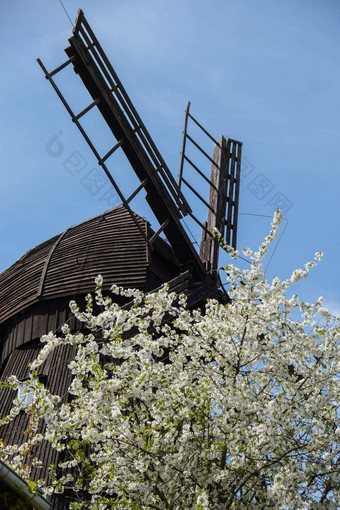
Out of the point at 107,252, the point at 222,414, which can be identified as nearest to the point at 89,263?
the point at 107,252

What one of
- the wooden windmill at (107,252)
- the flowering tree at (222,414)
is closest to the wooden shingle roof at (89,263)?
the wooden windmill at (107,252)

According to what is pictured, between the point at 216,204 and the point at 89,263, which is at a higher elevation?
the point at 216,204

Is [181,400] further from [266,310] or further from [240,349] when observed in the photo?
[266,310]

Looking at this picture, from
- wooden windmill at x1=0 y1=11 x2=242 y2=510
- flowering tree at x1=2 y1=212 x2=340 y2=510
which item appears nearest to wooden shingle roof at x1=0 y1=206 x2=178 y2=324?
wooden windmill at x1=0 y1=11 x2=242 y2=510

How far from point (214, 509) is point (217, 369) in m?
1.89

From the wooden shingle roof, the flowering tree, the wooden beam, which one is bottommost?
the flowering tree

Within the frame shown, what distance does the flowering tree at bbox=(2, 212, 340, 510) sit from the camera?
875 cm

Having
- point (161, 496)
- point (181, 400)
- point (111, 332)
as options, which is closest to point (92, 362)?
point (111, 332)

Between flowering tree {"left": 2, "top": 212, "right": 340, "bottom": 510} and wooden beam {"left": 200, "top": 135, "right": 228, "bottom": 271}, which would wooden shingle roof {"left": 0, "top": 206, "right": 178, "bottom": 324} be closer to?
wooden beam {"left": 200, "top": 135, "right": 228, "bottom": 271}

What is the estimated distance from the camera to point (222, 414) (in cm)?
913

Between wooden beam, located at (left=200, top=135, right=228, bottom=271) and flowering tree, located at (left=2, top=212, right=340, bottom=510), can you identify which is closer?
flowering tree, located at (left=2, top=212, right=340, bottom=510)

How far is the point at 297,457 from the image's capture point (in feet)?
28.8

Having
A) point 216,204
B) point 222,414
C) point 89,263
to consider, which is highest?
point 216,204

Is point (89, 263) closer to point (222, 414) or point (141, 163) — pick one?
point (141, 163)
